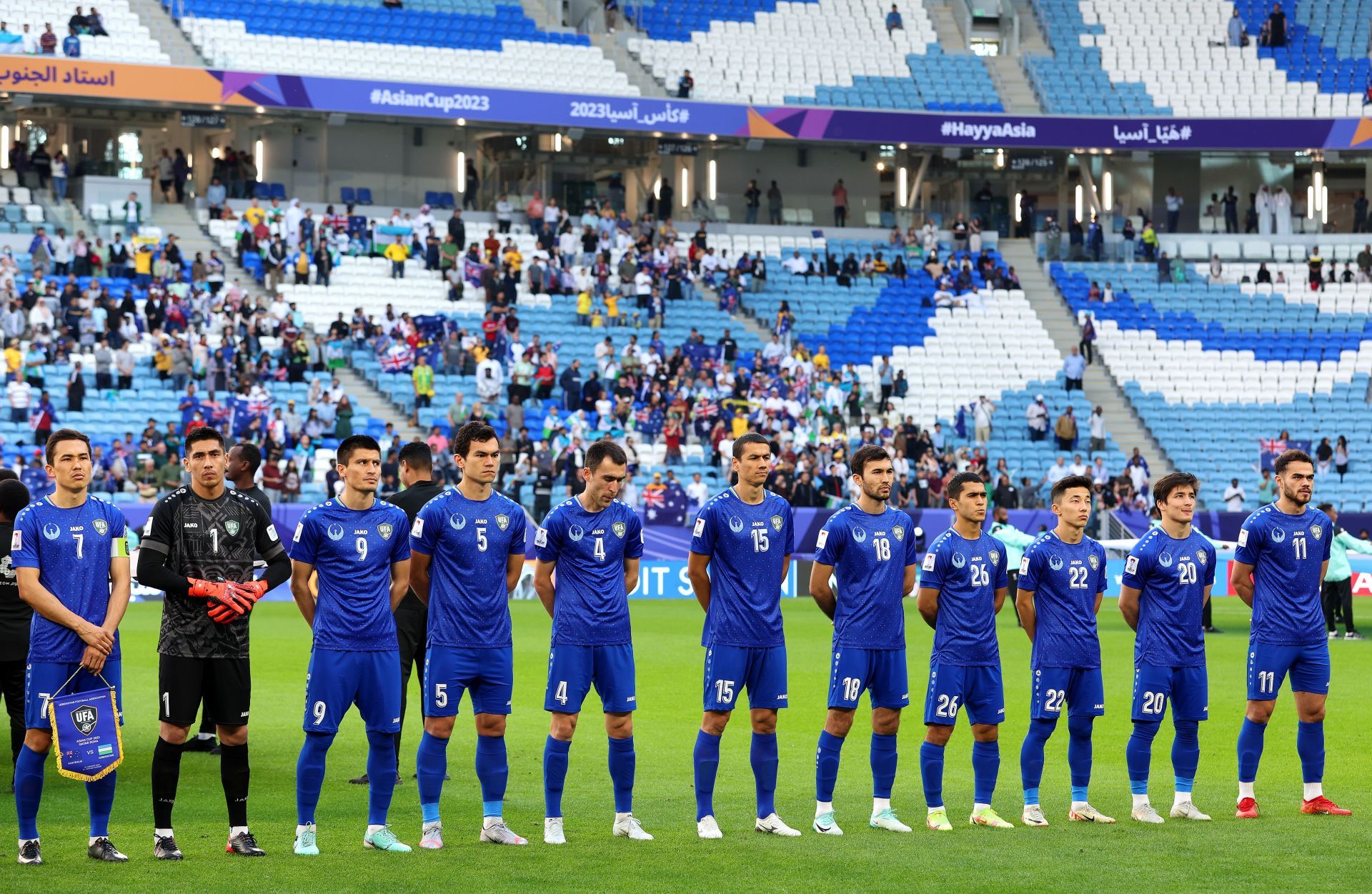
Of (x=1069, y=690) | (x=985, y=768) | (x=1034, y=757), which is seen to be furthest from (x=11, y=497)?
(x=1069, y=690)

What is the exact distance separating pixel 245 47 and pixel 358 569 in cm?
3574

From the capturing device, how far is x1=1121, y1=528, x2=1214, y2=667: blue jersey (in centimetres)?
1117

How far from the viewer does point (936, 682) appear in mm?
10852

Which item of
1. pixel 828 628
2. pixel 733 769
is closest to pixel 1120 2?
pixel 828 628

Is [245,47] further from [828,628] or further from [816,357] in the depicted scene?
[828,628]

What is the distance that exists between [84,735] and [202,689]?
643 millimetres

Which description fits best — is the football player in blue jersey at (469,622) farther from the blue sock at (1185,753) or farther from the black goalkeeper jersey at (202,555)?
the blue sock at (1185,753)

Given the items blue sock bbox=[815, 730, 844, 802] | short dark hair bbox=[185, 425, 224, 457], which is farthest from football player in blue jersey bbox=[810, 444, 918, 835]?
short dark hair bbox=[185, 425, 224, 457]

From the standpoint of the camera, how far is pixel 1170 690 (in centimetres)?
1120

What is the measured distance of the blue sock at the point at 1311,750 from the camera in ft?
37.3

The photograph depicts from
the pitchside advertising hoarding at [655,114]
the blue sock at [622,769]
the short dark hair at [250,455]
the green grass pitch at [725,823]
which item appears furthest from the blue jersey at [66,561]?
the pitchside advertising hoarding at [655,114]

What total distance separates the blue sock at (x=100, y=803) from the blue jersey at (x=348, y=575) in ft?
4.26

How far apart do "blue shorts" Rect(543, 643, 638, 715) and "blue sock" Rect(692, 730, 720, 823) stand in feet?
1.58

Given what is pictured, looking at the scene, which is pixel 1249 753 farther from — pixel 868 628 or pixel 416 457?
pixel 416 457
